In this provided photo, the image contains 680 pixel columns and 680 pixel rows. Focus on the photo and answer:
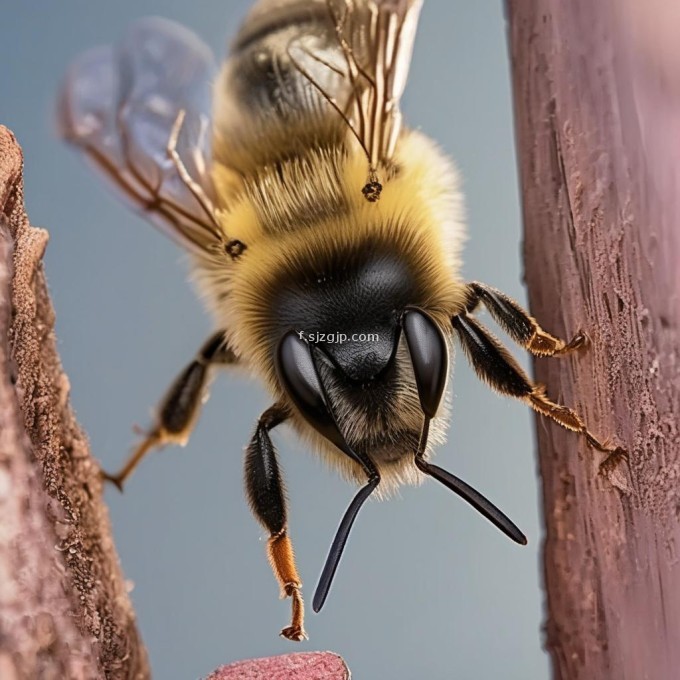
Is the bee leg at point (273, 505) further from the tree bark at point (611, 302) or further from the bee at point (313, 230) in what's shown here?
the tree bark at point (611, 302)

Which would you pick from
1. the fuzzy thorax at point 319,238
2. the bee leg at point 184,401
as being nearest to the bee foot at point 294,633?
the fuzzy thorax at point 319,238

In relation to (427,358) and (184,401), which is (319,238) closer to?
(427,358)

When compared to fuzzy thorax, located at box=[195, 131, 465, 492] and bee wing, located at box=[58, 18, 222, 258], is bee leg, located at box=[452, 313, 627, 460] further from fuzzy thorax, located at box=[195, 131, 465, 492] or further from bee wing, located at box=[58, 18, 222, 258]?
bee wing, located at box=[58, 18, 222, 258]

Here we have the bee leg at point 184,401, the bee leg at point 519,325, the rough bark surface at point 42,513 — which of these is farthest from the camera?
the bee leg at point 184,401

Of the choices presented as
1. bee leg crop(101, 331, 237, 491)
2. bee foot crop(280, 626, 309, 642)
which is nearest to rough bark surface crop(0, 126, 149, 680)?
bee foot crop(280, 626, 309, 642)

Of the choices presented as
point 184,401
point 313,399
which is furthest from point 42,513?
point 184,401
